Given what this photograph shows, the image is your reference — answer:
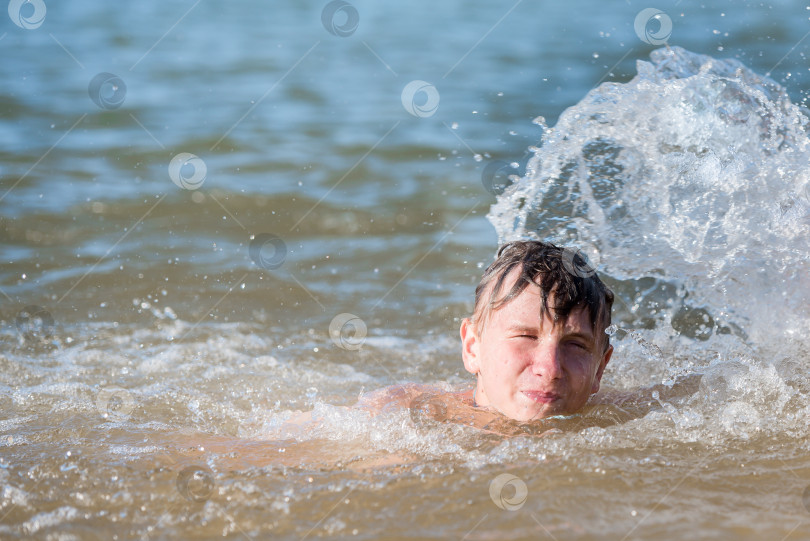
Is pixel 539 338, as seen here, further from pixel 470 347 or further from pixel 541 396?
pixel 470 347

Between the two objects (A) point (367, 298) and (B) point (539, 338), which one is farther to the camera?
(A) point (367, 298)

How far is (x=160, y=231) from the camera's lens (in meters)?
6.26

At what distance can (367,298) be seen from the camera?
5453 mm

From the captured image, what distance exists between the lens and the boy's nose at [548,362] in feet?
10.4

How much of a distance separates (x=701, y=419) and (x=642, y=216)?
1.48 m

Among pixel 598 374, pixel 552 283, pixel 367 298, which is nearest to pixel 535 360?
pixel 552 283

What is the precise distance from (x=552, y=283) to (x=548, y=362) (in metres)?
0.31

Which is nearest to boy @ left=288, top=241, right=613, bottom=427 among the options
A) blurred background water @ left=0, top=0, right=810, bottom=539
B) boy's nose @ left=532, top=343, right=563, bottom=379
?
boy's nose @ left=532, top=343, right=563, bottom=379

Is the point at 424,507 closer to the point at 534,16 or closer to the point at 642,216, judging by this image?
the point at 642,216

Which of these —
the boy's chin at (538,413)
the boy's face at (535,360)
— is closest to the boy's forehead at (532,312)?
the boy's face at (535,360)

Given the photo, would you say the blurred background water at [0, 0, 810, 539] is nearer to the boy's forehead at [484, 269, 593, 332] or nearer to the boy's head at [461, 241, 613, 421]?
the boy's head at [461, 241, 613, 421]

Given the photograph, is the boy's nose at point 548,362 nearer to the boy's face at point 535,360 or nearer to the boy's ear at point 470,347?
A: the boy's face at point 535,360

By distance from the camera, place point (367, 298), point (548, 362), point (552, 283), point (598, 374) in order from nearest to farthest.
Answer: point (548, 362)
point (552, 283)
point (598, 374)
point (367, 298)

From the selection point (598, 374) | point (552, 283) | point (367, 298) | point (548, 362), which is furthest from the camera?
point (367, 298)
